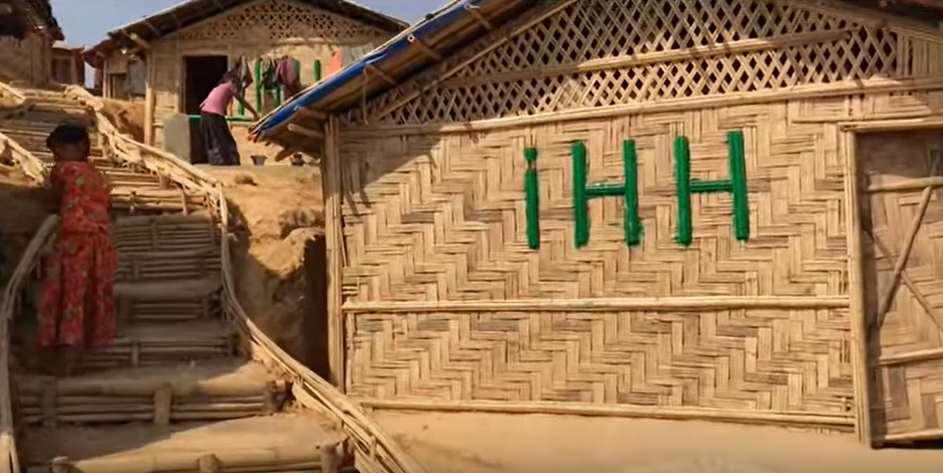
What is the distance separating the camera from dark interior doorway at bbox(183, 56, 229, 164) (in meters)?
13.6

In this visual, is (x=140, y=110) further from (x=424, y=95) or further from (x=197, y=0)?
(x=424, y=95)

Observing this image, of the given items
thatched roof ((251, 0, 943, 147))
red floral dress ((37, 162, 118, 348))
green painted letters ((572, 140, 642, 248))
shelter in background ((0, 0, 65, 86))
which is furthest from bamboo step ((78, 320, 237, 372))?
shelter in background ((0, 0, 65, 86))

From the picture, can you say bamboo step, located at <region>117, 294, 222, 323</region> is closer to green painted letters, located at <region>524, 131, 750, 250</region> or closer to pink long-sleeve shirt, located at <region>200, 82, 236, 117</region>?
green painted letters, located at <region>524, 131, 750, 250</region>

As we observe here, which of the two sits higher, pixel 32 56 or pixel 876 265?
pixel 32 56

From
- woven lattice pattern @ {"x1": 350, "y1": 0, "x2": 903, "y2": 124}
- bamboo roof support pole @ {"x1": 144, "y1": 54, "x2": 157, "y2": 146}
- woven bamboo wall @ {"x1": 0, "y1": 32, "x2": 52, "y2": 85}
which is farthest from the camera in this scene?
woven bamboo wall @ {"x1": 0, "y1": 32, "x2": 52, "y2": 85}

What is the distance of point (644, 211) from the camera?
21.4ft

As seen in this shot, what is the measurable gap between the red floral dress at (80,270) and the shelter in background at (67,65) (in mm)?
21815

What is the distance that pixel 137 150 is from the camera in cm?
1082

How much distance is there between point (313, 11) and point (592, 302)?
9.98 m

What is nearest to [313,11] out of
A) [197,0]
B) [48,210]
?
[197,0]

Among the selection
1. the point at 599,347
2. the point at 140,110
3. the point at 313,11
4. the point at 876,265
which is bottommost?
the point at 599,347

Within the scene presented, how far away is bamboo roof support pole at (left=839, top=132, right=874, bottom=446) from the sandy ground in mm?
181

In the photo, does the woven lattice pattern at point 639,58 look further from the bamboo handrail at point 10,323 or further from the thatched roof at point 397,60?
the bamboo handrail at point 10,323

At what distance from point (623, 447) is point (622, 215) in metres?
1.57
